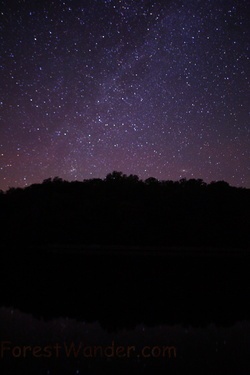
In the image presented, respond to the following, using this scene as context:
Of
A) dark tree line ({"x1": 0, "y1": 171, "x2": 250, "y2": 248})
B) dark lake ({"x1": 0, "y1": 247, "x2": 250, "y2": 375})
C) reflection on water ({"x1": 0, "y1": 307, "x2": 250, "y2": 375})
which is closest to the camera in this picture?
reflection on water ({"x1": 0, "y1": 307, "x2": 250, "y2": 375})

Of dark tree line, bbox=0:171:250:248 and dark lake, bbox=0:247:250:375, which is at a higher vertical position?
dark tree line, bbox=0:171:250:248

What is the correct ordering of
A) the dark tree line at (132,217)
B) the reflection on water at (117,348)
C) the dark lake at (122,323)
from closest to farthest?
the reflection on water at (117,348) < the dark lake at (122,323) < the dark tree line at (132,217)

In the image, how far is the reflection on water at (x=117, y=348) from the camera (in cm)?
544

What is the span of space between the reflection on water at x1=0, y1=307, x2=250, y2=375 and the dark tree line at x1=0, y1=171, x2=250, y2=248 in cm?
2190

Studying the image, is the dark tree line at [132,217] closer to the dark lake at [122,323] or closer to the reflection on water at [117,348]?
the dark lake at [122,323]

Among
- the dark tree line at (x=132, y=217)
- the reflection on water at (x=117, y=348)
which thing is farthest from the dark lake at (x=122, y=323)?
the dark tree line at (x=132, y=217)

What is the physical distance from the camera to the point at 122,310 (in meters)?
9.07

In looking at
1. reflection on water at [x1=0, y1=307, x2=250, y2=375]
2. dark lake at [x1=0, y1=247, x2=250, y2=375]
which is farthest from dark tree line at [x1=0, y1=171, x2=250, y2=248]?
reflection on water at [x1=0, y1=307, x2=250, y2=375]

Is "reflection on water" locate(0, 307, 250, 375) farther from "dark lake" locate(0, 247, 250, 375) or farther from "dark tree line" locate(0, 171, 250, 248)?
"dark tree line" locate(0, 171, 250, 248)

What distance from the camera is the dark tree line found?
30.0 meters

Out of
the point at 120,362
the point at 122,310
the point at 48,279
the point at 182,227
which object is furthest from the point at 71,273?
the point at 182,227

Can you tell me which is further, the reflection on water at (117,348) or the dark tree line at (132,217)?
the dark tree line at (132,217)

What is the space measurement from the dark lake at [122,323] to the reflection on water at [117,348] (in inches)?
0.6

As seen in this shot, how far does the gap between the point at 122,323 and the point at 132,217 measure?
2356cm
